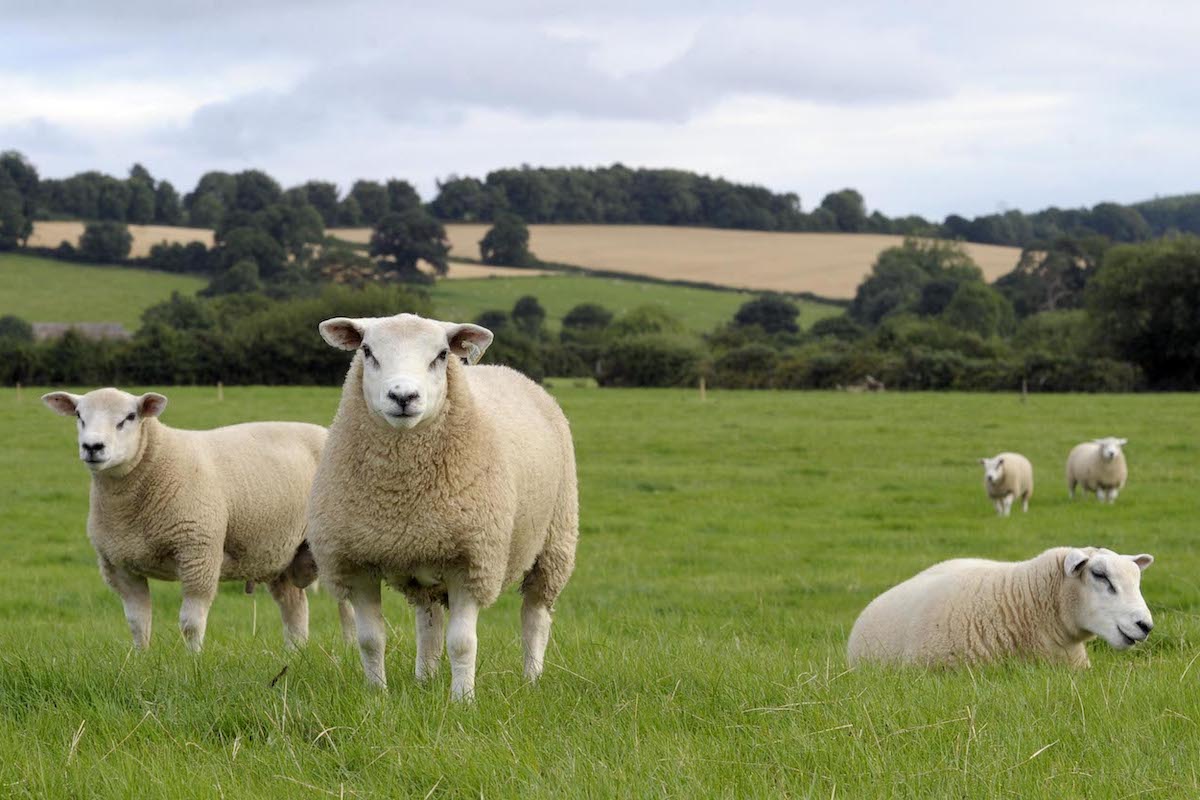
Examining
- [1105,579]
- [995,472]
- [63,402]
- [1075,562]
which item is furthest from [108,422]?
[995,472]

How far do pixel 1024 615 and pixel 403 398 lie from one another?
408cm

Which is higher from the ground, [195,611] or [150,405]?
[150,405]

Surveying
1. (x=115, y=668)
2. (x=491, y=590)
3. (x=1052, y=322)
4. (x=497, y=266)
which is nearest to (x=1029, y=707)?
(x=491, y=590)

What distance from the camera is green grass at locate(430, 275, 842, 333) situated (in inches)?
3196

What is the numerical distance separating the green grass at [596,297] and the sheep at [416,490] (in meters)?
71.4

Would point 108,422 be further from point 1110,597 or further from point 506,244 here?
point 506,244

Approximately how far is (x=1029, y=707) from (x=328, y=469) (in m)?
2.90

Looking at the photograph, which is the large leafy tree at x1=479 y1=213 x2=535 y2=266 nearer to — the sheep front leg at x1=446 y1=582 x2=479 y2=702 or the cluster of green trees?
the cluster of green trees

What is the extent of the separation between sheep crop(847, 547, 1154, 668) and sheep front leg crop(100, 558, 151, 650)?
414cm

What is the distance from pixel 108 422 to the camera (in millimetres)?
7715

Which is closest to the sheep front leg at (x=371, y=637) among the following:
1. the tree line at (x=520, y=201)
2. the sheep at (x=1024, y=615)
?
the sheep at (x=1024, y=615)

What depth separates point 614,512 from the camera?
18.4 m

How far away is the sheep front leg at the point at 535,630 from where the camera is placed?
20.0ft

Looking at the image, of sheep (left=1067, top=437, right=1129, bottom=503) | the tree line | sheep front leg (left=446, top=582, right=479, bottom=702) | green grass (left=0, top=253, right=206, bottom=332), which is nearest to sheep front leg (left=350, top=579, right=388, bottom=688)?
sheep front leg (left=446, top=582, right=479, bottom=702)
